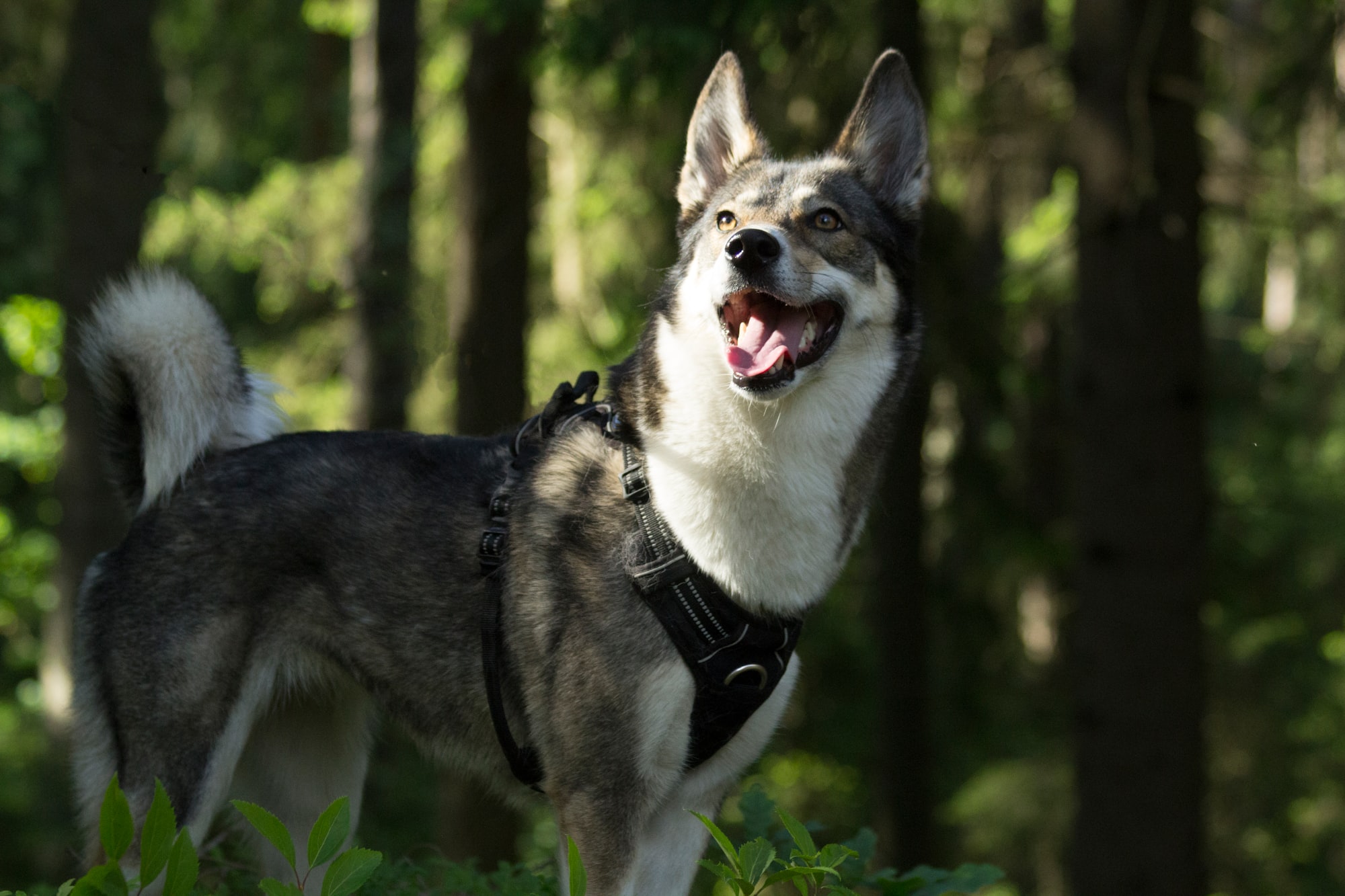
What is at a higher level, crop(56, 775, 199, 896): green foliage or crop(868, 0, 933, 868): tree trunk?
crop(56, 775, 199, 896): green foliage

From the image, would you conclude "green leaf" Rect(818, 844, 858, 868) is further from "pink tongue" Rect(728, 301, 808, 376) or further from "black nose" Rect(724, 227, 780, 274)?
"black nose" Rect(724, 227, 780, 274)

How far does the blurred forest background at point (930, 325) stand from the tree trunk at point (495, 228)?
1.1 inches

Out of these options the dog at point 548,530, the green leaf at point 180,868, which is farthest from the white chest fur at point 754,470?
the green leaf at point 180,868

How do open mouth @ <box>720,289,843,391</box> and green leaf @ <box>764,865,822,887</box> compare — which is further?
open mouth @ <box>720,289,843,391</box>

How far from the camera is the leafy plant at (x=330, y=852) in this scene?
99.7 inches

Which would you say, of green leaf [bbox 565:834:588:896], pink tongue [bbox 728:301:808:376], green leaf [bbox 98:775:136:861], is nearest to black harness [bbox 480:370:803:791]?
pink tongue [bbox 728:301:808:376]

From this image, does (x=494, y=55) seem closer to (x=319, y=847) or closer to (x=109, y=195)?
(x=109, y=195)

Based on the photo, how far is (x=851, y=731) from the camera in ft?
51.7

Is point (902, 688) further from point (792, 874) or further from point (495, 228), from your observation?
point (792, 874)

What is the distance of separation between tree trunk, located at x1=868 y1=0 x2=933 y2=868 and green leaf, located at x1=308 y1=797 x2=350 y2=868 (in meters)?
7.86

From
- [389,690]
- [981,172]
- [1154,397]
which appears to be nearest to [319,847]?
[389,690]

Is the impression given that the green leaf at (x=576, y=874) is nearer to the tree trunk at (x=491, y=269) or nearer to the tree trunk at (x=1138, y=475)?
the tree trunk at (x=1138, y=475)

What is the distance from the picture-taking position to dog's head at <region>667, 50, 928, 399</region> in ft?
10.7

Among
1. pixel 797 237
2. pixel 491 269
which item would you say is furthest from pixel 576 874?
pixel 491 269
